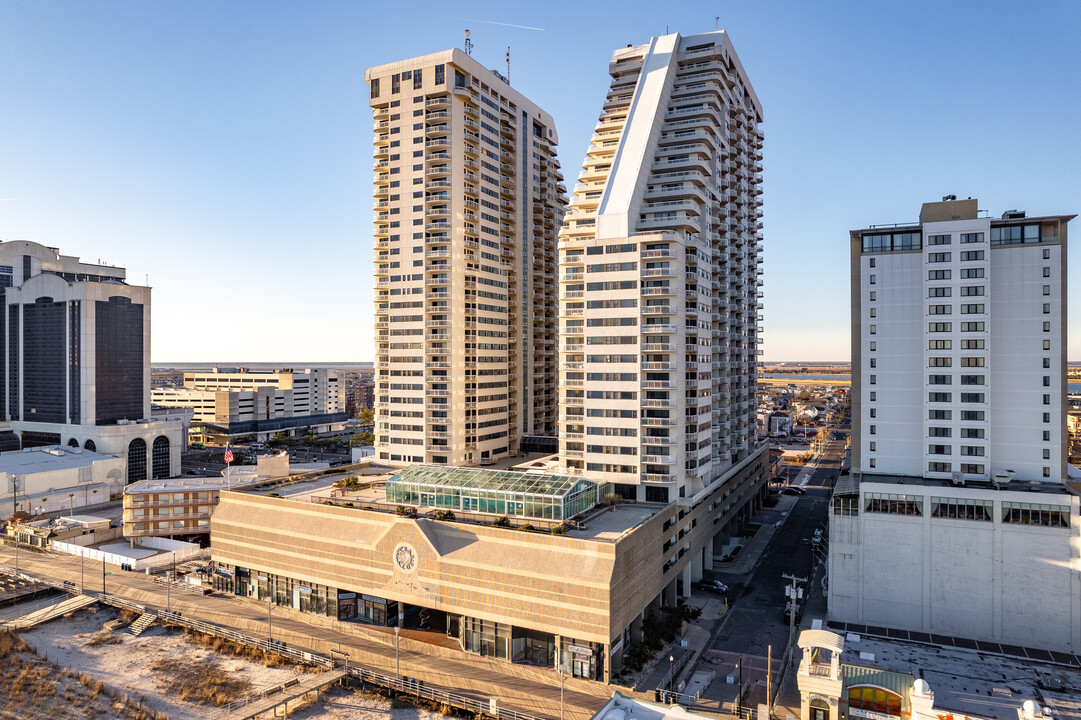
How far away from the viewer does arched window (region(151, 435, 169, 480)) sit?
139 meters

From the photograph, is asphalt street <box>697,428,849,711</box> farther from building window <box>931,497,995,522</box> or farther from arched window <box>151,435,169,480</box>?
arched window <box>151,435,169,480</box>

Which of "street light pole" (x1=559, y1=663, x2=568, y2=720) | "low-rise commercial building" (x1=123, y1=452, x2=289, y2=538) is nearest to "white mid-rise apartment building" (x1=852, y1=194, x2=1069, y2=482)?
"street light pole" (x1=559, y1=663, x2=568, y2=720)

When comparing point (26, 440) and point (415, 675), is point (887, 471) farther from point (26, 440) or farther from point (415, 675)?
point (26, 440)

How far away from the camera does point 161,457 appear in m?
140

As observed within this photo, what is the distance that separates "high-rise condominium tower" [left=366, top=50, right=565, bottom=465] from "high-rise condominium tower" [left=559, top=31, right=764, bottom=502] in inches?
895

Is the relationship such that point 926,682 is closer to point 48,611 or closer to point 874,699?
point 874,699

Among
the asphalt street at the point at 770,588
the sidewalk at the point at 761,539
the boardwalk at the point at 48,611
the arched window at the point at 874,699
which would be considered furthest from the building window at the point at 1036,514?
the boardwalk at the point at 48,611

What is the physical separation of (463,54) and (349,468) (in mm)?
62106

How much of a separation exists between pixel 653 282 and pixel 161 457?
120 meters

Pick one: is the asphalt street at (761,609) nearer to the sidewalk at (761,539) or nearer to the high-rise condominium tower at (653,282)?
the sidewalk at (761,539)

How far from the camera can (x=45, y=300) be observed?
139750 millimetres

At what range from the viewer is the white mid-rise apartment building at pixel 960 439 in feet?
196

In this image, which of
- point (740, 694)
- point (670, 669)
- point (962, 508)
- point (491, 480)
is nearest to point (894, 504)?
point (962, 508)

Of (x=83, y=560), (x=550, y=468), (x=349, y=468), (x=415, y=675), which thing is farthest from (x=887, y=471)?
(x=83, y=560)
